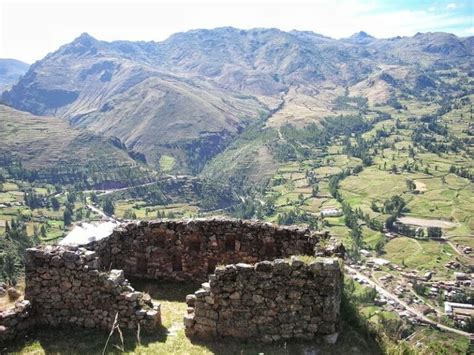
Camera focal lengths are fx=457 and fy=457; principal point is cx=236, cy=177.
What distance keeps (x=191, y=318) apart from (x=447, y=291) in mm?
141789

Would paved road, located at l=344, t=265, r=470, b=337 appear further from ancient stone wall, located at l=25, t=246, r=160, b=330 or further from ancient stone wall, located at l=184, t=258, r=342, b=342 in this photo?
ancient stone wall, located at l=25, t=246, r=160, b=330

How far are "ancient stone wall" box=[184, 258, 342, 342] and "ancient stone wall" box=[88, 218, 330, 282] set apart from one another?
4.73m

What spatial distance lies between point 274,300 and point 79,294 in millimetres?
6233

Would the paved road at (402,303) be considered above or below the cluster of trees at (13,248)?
below

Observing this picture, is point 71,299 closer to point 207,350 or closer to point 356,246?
point 207,350

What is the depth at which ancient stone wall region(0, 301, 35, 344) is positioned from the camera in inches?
545

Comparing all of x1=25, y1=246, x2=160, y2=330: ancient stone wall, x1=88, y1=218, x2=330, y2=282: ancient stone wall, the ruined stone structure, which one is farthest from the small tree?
x1=25, y1=246, x2=160, y2=330: ancient stone wall

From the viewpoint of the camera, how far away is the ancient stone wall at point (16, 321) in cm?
1384

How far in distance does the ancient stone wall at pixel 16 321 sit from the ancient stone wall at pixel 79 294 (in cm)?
28

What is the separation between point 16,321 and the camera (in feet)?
46.5

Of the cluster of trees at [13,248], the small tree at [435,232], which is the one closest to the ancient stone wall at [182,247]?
the cluster of trees at [13,248]

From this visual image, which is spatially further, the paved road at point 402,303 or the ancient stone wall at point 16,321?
the paved road at point 402,303

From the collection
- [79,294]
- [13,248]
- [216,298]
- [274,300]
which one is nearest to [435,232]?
[13,248]

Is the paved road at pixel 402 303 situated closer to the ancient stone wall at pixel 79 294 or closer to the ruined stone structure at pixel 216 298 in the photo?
the ruined stone structure at pixel 216 298
